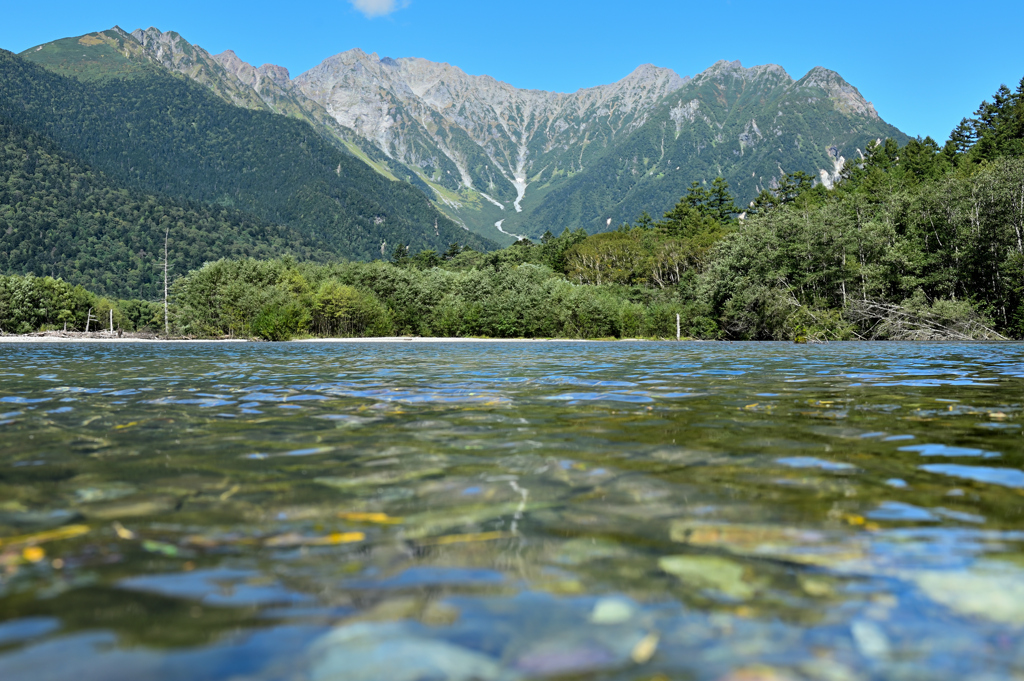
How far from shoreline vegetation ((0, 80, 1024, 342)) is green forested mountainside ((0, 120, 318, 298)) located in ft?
135

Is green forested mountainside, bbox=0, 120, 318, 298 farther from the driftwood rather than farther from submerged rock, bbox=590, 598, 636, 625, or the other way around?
submerged rock, bbox=590, 598, 636, 625

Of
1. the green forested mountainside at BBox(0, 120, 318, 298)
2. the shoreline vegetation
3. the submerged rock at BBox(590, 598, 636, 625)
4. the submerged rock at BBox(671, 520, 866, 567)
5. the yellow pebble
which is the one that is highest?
the green forested mountainside at BBox(0, 120, 318, 298)

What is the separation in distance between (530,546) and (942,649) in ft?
5.13

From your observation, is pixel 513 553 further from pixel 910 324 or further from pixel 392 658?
pixel 910 324

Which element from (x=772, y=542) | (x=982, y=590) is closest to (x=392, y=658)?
(x=772, y=542)

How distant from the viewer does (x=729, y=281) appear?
5991 centimetres

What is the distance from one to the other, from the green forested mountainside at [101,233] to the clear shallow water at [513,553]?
6521 inches

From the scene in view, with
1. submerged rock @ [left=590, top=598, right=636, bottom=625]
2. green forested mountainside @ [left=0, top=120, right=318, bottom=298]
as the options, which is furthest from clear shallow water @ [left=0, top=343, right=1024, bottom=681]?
green forested mountainside @ [left=0, top=120, right=318, bottom=298]

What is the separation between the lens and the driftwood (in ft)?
143

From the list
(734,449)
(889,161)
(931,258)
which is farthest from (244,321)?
(889,161)

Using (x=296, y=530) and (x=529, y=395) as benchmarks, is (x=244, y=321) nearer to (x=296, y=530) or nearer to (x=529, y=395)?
(x=529, y=395)

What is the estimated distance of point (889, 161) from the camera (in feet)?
333

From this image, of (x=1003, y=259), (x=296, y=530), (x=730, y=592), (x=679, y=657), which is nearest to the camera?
(x=679, y=657)

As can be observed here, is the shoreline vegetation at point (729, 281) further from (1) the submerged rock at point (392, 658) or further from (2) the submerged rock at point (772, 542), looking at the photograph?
(1) the submerged rock at point (392, 658)
